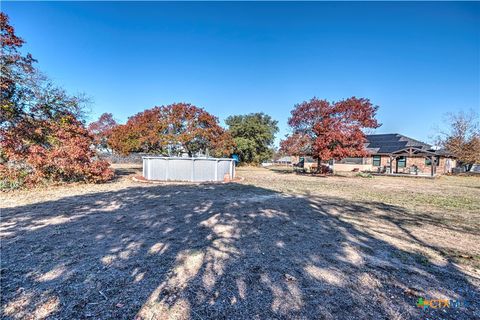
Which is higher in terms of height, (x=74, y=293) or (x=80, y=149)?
(x=80, y=149)

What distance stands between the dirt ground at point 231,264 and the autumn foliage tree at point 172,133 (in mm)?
10697

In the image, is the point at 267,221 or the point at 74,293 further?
the point at 267,221

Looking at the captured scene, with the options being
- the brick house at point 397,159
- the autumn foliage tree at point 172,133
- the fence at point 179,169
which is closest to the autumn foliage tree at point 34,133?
the fence at point 179,169

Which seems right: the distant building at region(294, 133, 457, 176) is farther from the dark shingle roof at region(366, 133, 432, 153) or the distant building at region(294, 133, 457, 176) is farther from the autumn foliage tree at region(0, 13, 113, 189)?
the autumn foliage tree at region(0, 13, 113, 189)

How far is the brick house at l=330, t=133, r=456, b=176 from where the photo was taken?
22.4 meters

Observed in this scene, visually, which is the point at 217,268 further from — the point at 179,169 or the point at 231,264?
the point at 179,169

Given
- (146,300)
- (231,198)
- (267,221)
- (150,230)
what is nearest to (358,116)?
(231,198)

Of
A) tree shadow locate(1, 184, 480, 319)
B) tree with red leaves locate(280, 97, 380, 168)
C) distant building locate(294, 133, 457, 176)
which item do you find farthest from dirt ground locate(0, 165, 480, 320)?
distant building locate(294, 133, 457, 176)

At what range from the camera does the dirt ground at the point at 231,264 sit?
2.03m

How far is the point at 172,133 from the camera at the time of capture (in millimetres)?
16484

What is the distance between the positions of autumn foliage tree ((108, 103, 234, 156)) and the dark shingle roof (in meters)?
18.5

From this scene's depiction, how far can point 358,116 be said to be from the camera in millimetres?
15859

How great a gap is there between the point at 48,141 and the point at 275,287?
414 inches

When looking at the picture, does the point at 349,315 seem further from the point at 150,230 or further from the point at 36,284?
the point at 150,230
